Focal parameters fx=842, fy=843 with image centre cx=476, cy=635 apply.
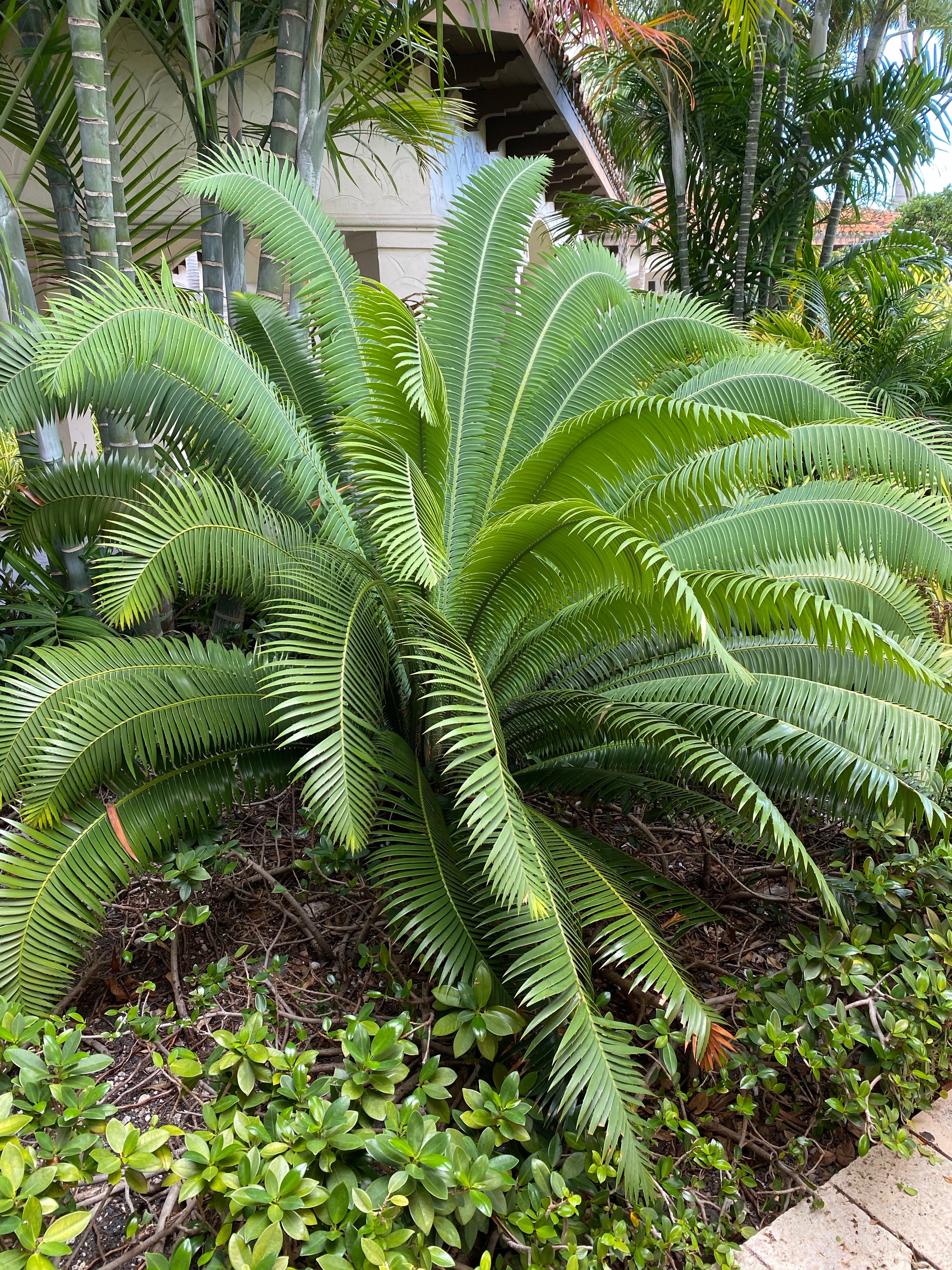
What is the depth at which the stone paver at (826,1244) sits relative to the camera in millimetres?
1493

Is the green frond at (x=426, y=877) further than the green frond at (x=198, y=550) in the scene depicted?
No

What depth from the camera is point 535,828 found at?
77.9 inches

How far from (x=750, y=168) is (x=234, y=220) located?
4076 millimetres

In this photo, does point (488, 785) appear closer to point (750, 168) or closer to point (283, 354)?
point (283, 354)

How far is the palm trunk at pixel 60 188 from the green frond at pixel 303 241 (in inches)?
33.3

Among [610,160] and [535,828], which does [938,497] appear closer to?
[535,828]

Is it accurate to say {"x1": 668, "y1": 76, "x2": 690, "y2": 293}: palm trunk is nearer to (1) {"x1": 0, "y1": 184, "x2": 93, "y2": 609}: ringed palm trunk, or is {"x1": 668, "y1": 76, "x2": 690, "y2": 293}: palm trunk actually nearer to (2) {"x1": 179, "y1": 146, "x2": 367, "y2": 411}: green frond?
(2) {"x1": 179, "y1": 146, "x2": 367, "y2": 411}: green frond

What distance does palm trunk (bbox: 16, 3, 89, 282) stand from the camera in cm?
313

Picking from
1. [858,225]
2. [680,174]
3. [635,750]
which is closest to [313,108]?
[635,750]

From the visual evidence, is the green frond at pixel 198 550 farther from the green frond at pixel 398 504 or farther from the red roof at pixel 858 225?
the red roof at pixel 858 225

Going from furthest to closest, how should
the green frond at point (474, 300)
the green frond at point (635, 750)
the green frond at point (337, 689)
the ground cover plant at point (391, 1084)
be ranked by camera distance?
1. the green frond at point (474, 300)
2. the green frond at point (635, 750)
3. the green frond at point (337, 689)
4. the ground cover plant at point (391, 1084)

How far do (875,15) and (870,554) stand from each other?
723cm

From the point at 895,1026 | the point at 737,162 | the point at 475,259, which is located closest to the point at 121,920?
the point at 895,1026

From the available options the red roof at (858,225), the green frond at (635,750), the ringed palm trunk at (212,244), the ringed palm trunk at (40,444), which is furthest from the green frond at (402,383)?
the red roof at (858,225)
